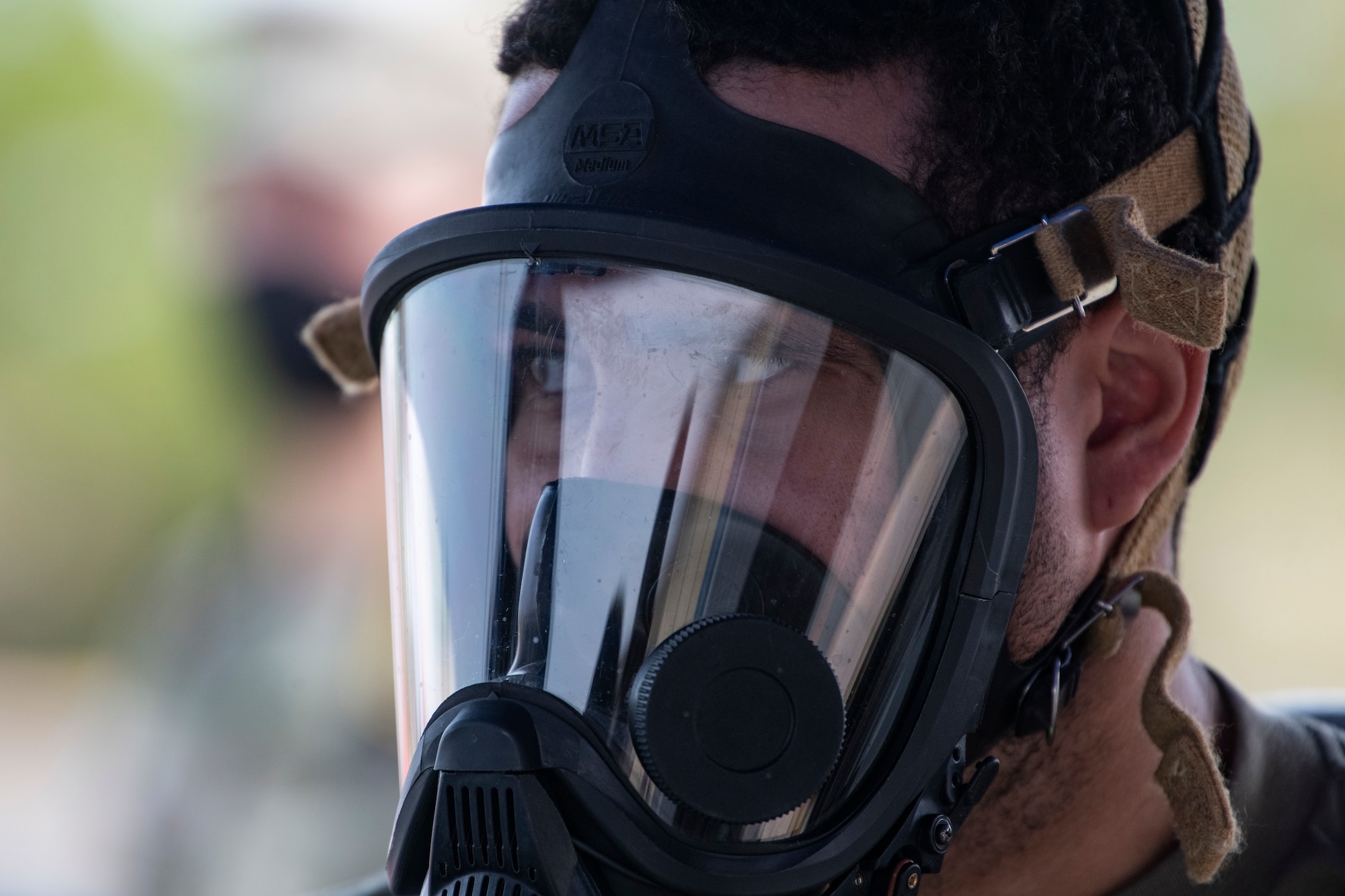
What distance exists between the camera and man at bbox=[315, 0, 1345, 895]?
4.51 ft

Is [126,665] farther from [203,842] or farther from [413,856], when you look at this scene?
[413,856]

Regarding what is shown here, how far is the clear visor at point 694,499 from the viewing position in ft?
4.51

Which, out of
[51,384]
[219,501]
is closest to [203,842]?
[219,501]

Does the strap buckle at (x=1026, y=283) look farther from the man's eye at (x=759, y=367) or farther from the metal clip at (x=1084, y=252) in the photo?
the man's eye at (x=759, y=367)

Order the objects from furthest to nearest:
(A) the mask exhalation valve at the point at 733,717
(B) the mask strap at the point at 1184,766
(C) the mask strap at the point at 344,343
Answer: (C) the mask strap at the point at 344,343
(B) the mask strap at the point at 1184,766
(A) the mask exhalation valve at the point at 733,717

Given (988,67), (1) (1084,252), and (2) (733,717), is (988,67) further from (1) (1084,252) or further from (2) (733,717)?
(2) (733,717)

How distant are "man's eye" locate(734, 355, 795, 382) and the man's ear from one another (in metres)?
0.48

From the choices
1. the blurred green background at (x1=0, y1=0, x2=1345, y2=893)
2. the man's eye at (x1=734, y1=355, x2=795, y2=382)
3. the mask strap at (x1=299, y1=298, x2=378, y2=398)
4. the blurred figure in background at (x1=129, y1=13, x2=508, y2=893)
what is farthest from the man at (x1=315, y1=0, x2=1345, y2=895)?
the blurred green background at (x1=0, y1=0, x2=1345, y2=893)

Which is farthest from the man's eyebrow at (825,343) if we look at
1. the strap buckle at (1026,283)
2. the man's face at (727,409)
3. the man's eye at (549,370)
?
the man's eye at (549,370)

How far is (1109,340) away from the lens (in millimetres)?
1667

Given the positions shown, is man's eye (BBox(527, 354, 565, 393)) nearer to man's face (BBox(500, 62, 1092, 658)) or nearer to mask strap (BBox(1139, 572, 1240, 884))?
man's face (BBox(500, 62, 1092, 658))

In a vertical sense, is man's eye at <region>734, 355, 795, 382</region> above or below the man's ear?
above

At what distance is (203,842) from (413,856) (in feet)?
9.15

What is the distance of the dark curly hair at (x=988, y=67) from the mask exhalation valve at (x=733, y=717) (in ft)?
1.85
